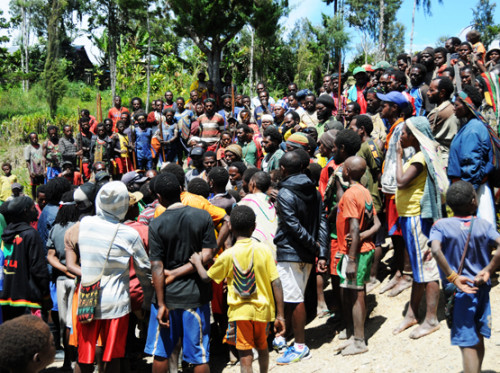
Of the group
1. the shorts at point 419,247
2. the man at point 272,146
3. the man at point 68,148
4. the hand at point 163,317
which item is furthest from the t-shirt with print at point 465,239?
the man at point 68,148

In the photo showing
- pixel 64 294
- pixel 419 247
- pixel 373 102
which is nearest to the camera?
pixel 419 247

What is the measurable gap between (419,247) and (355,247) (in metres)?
0.76

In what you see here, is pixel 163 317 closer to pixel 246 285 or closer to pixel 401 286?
pixel 246 285

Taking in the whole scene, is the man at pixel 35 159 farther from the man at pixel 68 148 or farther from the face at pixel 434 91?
the face at pixel 434 91

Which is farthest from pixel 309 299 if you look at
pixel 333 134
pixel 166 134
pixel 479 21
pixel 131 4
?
pixel 479 21

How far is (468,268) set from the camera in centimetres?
397

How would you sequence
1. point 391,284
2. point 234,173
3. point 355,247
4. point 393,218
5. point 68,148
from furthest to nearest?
point 68,148 → point 234,173 → point 391,284 → point 393,218 → point 355,247

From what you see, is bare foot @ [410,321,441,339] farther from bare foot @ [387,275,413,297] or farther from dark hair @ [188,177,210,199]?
dark hair @ [188,177,210,199]

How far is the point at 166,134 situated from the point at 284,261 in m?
7.68

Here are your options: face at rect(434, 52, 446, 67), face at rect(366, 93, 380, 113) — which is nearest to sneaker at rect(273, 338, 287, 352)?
face at rect(366, 93, 380, 113)

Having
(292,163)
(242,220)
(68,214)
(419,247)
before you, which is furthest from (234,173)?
(419,247)

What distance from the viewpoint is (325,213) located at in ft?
19.2

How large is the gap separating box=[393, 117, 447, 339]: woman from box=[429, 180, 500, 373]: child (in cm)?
A: 117

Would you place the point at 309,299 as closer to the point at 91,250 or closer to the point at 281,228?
the point at 281,228
